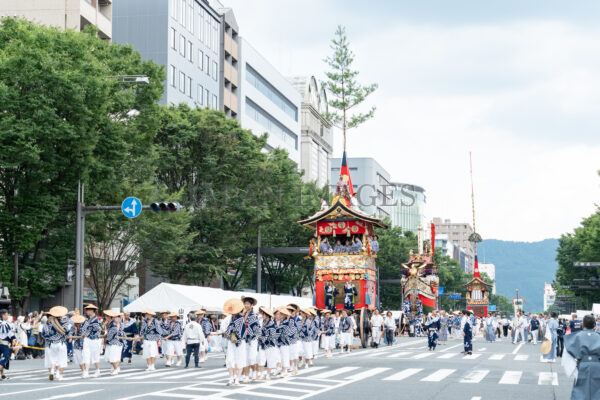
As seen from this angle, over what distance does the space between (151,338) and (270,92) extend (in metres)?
64.5

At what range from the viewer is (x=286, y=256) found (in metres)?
59.5

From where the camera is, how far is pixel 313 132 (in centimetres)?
10819

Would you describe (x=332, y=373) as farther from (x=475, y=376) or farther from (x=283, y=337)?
(x=475, y=376)

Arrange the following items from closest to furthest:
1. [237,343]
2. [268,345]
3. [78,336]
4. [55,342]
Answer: [237,343] → [268,345] → [55,342] → [78,336]

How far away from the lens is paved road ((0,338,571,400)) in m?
15.6

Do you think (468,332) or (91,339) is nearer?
(91,339)

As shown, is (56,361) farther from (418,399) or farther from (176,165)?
(176,165)

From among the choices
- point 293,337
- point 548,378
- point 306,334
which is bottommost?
point 548,378

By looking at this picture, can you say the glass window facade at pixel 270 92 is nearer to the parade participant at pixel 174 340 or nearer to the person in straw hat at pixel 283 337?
the parade participant at pixel 174 340

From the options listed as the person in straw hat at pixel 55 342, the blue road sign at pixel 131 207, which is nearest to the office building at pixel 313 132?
the blue road sign at pixel 131 207

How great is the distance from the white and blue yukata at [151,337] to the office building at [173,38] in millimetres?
36562

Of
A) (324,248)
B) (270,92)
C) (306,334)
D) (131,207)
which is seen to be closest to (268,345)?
(306,334)

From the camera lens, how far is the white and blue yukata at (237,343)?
17.7 meters

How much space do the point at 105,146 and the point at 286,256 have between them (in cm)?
2947
